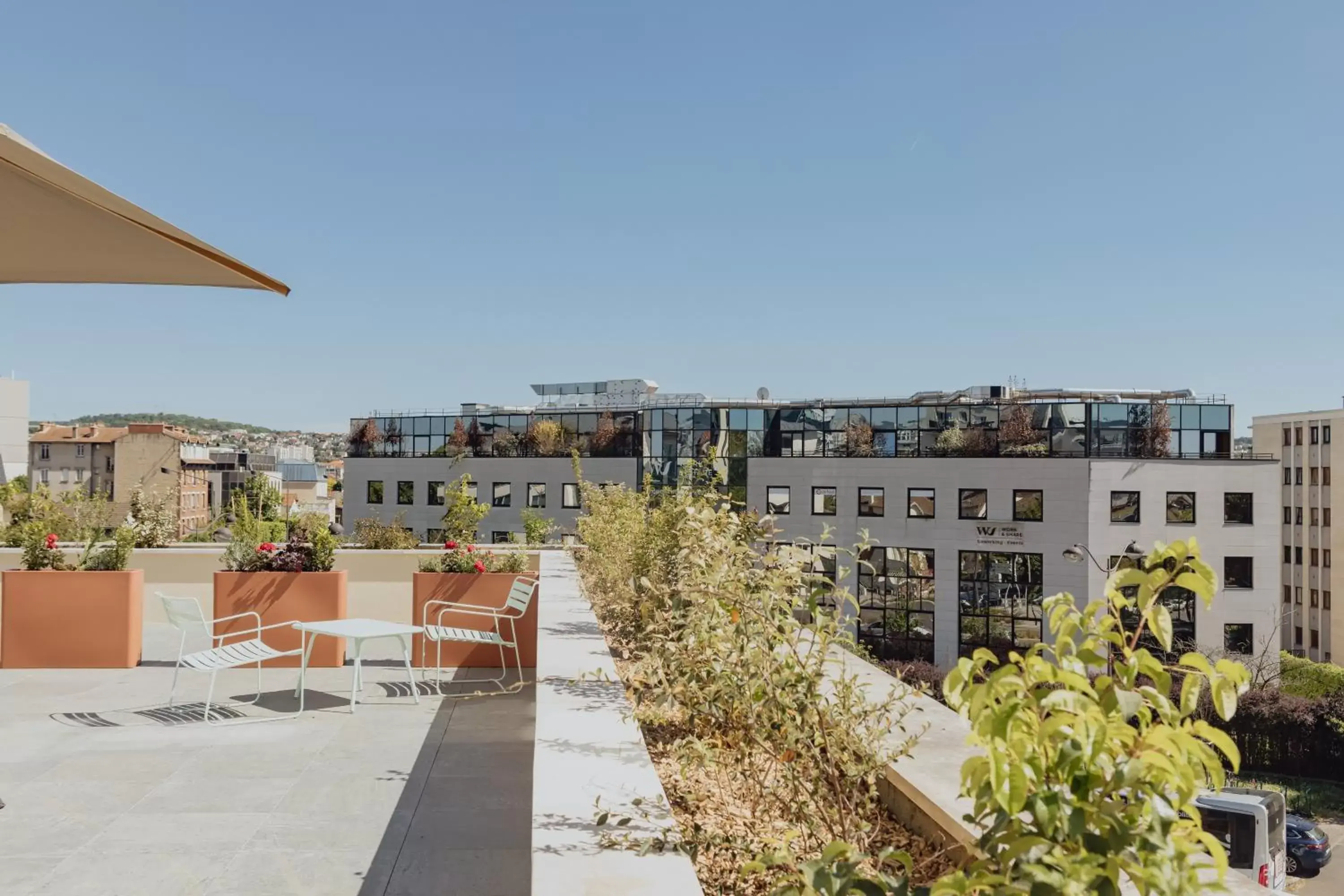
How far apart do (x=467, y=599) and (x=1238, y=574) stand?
31.5 m

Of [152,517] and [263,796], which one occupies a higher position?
[152,517]

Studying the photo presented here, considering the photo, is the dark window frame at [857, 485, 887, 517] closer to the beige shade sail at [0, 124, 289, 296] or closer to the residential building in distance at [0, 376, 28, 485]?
the beige shade sail at [0, 124, 289, 296]

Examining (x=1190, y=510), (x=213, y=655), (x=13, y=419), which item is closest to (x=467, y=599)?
(x=213, y=655)

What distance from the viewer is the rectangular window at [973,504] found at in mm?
31094

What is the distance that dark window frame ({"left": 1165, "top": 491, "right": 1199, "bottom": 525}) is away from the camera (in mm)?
30109

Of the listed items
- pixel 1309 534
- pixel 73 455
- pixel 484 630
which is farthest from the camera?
pixel 73 455

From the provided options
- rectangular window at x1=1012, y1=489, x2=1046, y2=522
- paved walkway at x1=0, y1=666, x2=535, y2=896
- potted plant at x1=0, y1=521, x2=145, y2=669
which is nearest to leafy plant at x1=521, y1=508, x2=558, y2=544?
potted plant at x1=0, y1=521, x2=145, y2=669

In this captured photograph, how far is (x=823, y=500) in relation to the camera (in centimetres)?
3362

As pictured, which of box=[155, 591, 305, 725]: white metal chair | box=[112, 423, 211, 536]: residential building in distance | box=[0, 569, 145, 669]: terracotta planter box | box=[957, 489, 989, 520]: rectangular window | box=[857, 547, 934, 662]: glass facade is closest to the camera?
box=[155, 591, 305, 725]: white metal chair

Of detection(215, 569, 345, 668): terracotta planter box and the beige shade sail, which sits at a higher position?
the beige shade sail

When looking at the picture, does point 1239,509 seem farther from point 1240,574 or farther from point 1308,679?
point 1308,679

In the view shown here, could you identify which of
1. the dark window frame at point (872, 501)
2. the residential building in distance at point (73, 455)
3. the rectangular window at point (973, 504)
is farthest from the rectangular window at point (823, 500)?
the residential building in distance at point (73, 455)

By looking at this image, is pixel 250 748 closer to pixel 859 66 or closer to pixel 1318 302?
pixel 859 66

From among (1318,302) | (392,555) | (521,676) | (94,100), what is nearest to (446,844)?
(521,676)
